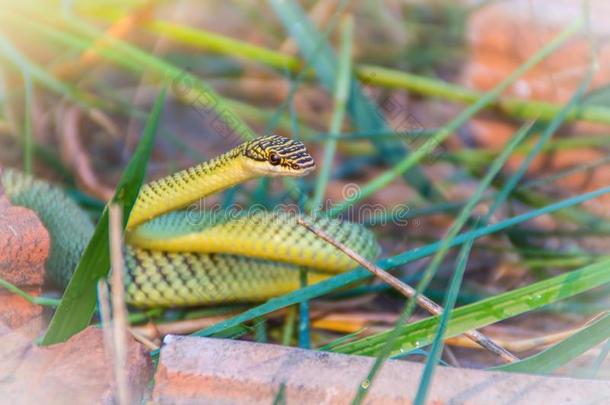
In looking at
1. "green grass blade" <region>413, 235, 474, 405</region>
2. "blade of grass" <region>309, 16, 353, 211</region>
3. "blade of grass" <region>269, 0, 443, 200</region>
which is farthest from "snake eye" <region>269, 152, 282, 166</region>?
"blade of grass" <region>269, 0, 443, 200</region>

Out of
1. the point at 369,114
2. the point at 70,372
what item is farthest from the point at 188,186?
the point at 369,114

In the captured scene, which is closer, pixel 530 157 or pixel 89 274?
pixel 89 274

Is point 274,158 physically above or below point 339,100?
above

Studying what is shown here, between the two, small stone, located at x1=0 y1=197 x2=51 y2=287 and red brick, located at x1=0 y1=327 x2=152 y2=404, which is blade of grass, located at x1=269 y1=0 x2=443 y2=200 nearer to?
small stone, located at x1=0 y1=197 x2=51 y2=287

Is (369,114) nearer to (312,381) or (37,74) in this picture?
(37,74)

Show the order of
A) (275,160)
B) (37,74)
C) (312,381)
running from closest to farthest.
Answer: (312,381), (275,160), (37,74)

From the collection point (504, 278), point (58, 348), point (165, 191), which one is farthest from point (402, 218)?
point (58, 348)

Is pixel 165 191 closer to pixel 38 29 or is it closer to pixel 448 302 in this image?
pixel 448 302
